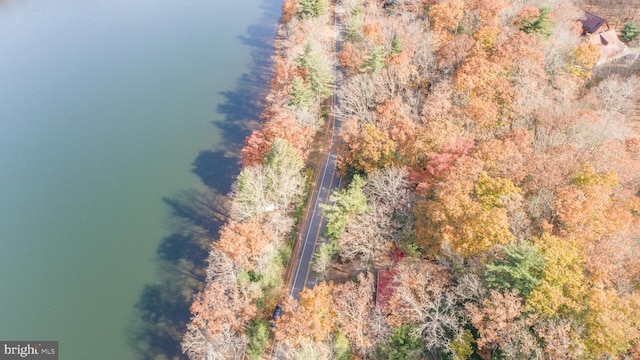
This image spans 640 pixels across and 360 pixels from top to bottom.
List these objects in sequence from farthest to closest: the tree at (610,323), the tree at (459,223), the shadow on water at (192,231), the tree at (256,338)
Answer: the shadow on water at (192,231) < the tree at (256,338) < the tree at (459,223) < the tree at (610,323)

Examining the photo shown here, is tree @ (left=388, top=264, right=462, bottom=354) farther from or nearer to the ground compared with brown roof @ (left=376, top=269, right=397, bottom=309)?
farther from the ground

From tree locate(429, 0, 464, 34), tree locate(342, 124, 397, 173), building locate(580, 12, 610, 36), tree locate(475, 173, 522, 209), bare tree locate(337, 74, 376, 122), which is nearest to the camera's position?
tree locate(475, 173, 522, 209)

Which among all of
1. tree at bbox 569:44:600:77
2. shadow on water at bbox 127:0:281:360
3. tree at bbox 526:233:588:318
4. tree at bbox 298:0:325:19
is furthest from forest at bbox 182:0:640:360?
tree at bbox 298:0:325:19

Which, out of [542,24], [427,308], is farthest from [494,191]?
[542,24]

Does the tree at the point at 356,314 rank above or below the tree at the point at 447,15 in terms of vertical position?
below

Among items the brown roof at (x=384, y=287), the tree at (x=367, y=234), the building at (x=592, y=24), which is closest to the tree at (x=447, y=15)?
the building at (x=592, y=24)

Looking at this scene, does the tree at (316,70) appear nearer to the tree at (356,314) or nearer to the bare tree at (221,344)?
the tree at (356,314)

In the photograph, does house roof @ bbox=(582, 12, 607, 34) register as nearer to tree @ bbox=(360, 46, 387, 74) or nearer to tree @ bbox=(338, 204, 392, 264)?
tree @ bbox=(360, 46, 387, 74)

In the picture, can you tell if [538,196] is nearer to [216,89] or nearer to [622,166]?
[622,166]
